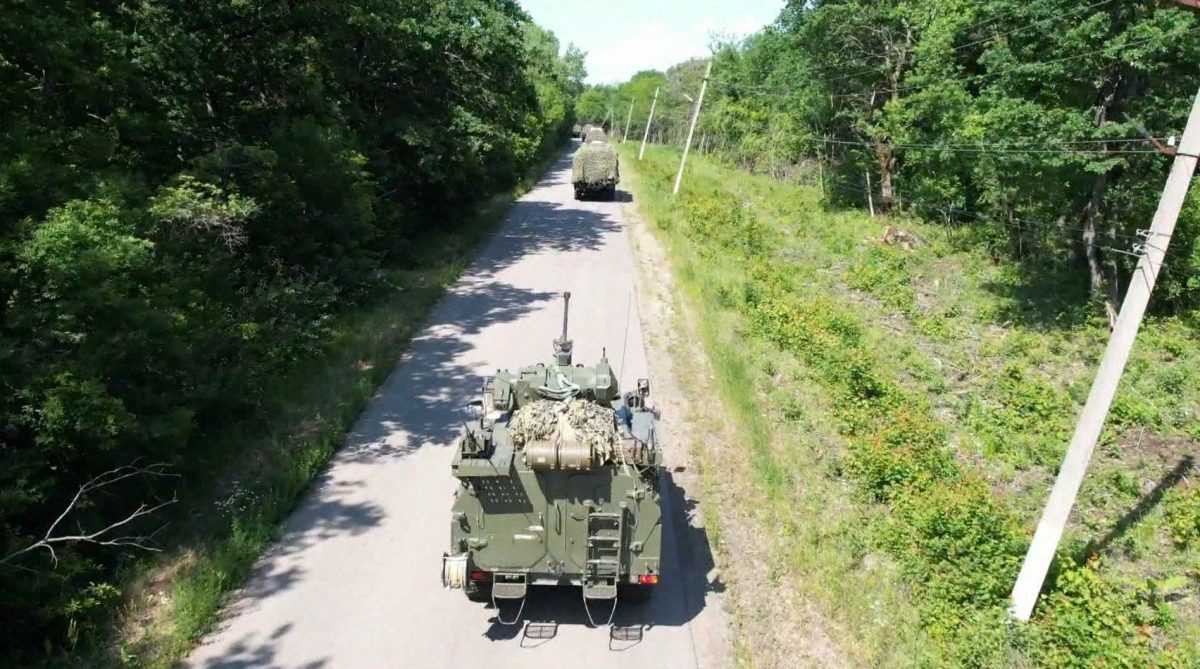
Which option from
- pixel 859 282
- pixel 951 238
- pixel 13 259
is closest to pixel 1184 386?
pixel 859 282

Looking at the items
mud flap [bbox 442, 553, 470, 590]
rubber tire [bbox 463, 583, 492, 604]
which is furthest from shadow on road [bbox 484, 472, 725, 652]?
mud flap [bbox 442, 553, 470, 590]

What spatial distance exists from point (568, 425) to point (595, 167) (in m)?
27.4

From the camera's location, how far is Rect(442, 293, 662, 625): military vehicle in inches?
298

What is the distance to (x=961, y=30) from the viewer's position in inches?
989

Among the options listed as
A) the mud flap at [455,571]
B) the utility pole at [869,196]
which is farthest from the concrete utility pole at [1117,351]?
the utility pole at [869,196]

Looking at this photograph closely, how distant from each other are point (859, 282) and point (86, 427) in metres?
19.5

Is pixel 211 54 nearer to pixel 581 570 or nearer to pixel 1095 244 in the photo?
pixel 581 570

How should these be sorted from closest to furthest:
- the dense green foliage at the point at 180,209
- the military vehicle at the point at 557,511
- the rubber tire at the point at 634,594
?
the military vehicle at the point at 557,511
the dense green foliage at the point at 180,209
the rubber tire at the point at 634,594

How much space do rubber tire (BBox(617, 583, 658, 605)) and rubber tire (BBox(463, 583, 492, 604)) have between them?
143cm

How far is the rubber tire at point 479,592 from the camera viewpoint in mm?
8172

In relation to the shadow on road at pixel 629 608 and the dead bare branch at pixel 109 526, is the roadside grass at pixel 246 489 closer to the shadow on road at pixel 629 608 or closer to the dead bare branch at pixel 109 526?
the dead bare branch at pixel 109 526

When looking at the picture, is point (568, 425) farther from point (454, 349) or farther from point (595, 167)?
point (595, 167)

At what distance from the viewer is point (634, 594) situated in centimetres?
838

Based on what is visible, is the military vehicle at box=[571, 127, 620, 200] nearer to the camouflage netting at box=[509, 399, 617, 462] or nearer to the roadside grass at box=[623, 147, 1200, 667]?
the roadside grass at box=[623, 147, 1200, 667]
